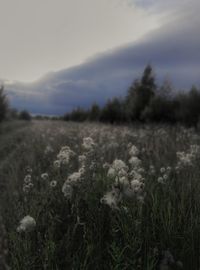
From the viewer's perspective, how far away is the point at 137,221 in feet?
9.91

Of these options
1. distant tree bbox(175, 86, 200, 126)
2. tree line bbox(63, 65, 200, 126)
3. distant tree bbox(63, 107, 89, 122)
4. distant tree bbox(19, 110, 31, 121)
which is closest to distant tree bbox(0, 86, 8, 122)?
tree line bbox(63, 65, 200, 126)

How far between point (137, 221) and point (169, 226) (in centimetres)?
33

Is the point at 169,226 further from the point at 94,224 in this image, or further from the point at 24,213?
the point at 24,213

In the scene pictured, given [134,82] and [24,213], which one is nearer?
[24,213]

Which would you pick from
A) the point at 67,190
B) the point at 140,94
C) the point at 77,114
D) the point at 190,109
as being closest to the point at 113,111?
the point at 140,94

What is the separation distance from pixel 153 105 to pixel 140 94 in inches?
251

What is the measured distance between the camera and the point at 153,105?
99.9 feet

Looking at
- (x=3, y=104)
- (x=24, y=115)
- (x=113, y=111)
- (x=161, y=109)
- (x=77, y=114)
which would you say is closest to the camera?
(x=161, y=109)

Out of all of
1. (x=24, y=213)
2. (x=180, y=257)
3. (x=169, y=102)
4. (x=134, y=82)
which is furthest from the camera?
(x=134, y=82)

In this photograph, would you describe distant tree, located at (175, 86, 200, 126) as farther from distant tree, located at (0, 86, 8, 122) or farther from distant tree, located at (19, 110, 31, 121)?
distant tree, located at (19, 110, 31, 121)

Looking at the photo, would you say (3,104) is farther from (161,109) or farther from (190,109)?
(190,109)

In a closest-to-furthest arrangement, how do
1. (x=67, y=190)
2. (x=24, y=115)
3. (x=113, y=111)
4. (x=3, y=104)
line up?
(x=67, y=190)
(x=3, y=104)
(x=113, y=111)
(x=24, y=115)

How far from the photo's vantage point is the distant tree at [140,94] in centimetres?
3444

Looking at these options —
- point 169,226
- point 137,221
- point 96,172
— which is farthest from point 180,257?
point 96,172
